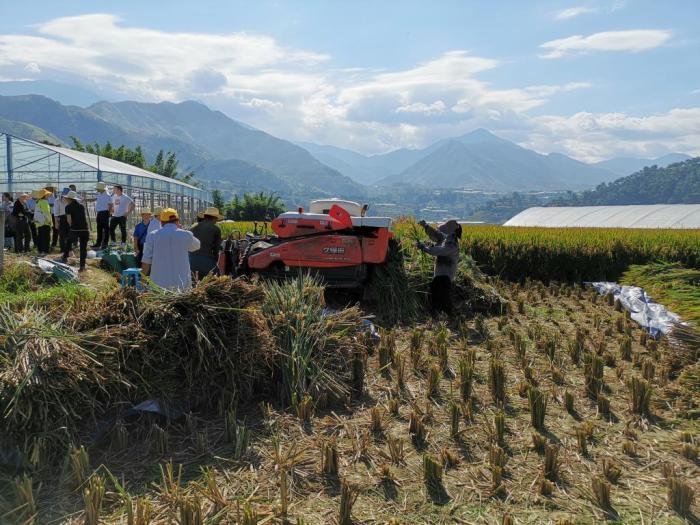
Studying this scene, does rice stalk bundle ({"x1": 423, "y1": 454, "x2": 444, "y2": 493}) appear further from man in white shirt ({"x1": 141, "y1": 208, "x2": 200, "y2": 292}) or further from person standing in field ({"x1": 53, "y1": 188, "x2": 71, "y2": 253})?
person standing in field ({"x1": 53, "y1": 188, "x2": 71, "y2": 253})

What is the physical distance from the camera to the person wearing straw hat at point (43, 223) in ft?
42.5

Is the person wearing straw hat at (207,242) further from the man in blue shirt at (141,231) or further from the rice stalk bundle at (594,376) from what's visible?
the rice stalk bundle at (594,376)

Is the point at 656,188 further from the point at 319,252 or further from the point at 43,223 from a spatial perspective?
the point at 319,252

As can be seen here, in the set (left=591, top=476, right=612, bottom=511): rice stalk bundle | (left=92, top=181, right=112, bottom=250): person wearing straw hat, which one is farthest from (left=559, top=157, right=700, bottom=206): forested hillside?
(left=591, top=476, right=612, bottom=511): rice stalk bundle

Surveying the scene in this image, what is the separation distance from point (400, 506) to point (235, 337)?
1.92 m

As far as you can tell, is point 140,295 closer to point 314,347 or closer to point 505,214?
point 314,347

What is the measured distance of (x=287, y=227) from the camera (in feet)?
27.7

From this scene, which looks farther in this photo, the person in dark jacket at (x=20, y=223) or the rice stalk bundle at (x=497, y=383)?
the person in dark jacket at (x=20, y=223)

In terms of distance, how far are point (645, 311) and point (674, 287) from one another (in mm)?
2382

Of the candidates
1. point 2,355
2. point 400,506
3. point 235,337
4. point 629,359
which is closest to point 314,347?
point 235,337

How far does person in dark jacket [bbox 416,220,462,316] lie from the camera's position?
8094 mm

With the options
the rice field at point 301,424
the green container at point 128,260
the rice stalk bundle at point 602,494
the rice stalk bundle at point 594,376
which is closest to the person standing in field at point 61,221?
the green container at point 128,260

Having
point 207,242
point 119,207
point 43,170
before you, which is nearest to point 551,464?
point 207,242

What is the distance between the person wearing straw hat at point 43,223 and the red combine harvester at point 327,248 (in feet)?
21.7
